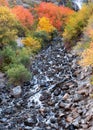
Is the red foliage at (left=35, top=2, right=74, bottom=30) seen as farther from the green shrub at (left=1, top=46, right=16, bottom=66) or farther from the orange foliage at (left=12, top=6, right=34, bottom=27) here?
the green shrub at (left=1, top=46, right=16, bottom=66)

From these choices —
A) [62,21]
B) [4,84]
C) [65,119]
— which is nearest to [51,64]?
[4,84]

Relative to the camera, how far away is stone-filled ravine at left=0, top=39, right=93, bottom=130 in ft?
95.3

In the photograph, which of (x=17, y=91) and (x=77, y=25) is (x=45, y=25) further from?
(x=17, y=91)

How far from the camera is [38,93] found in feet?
124

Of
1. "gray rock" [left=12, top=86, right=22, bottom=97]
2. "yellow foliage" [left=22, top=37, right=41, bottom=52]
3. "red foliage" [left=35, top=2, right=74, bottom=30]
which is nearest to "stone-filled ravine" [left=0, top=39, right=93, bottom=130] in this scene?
"gray rock" [left=12, top=86, right=22, bottom=97]

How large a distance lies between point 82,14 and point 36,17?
31.4 metres

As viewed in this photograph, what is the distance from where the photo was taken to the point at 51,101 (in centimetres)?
3406

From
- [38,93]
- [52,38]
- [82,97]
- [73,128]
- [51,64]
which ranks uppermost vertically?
[52,38]

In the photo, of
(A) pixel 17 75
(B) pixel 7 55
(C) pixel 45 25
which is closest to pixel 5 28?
(B) pixel 7 55

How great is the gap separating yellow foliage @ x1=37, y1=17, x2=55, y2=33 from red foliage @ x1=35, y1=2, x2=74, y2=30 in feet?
12.8

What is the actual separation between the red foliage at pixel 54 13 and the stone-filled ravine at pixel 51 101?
1501 inches

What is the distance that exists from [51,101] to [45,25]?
152 feet

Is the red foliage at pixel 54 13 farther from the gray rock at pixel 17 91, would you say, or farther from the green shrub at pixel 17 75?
the gray rock at pixel 17 91

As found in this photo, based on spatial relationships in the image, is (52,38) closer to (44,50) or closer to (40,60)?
(44,50)
